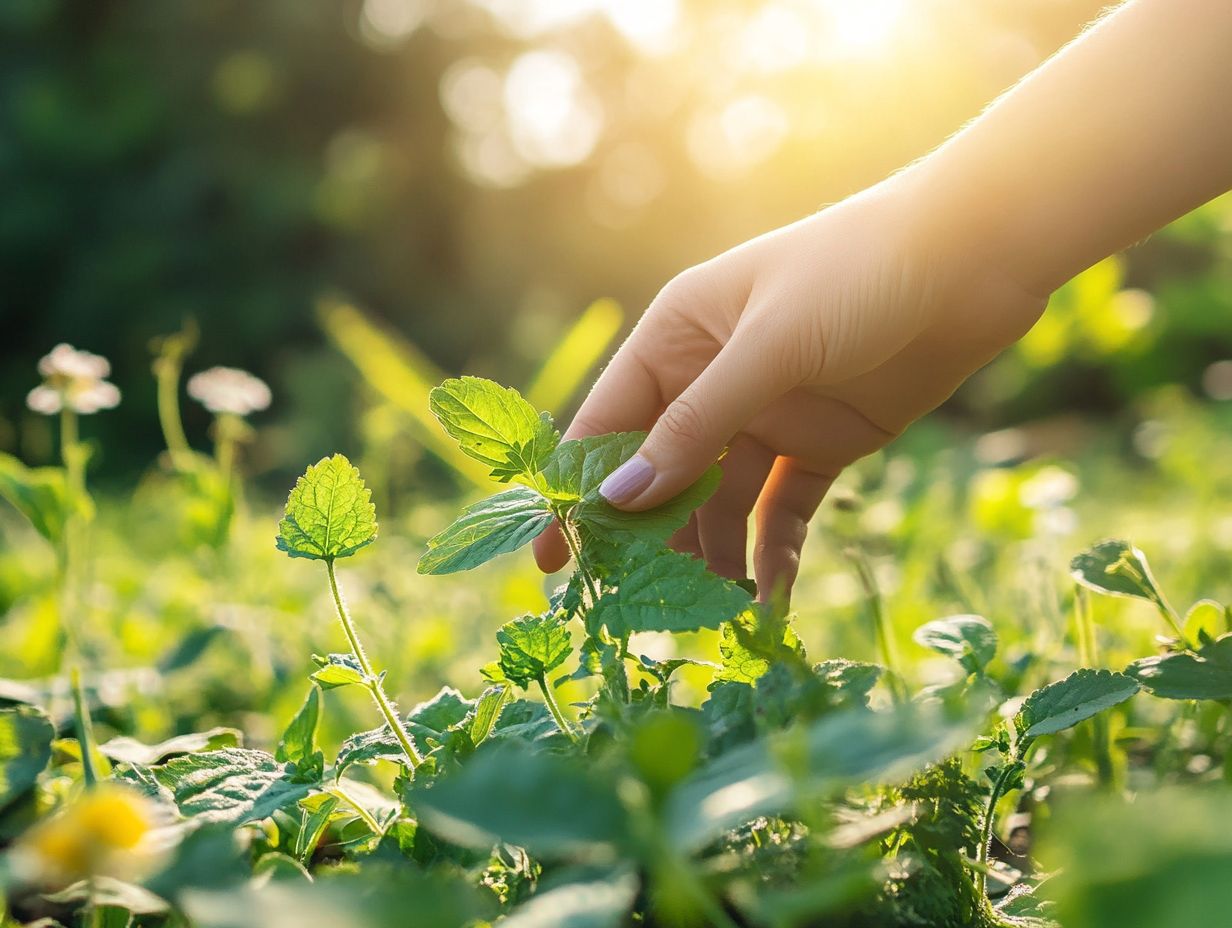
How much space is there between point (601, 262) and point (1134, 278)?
4.27 meters

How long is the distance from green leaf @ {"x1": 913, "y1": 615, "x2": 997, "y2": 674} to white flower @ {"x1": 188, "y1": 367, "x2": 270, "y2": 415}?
3.65 feet

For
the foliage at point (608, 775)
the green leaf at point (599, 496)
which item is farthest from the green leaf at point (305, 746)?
the green leaf at point (599, 496)

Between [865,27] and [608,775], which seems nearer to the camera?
[608,775]

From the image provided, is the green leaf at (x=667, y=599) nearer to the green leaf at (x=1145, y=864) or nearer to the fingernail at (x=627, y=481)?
the fingernail at (x=627, y=481)

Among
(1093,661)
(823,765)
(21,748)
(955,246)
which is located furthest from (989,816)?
(21,748)

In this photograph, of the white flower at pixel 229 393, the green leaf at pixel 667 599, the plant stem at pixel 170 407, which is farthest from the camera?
the white flower at pixel 229 393

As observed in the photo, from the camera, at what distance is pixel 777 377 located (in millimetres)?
928

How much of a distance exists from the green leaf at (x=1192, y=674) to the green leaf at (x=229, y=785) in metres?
0.58

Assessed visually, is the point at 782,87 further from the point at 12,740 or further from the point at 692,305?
the point at 12,740

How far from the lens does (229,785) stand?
629mm

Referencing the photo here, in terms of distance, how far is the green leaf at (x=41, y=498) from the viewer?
103cm

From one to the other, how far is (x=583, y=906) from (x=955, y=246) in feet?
2.56

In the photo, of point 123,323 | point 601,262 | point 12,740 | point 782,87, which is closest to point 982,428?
point 782,87

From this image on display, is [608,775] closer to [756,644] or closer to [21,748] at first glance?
[756,644]
